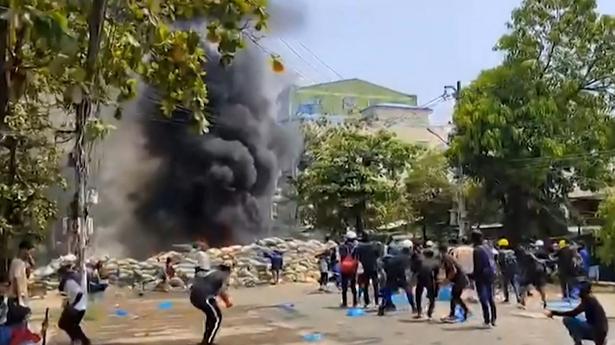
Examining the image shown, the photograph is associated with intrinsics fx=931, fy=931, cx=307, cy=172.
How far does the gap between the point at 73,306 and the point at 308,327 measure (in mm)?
5267

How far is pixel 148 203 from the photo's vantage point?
4812cm

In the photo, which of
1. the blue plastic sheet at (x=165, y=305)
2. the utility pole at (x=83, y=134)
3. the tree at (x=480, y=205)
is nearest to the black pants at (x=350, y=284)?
the blue plastic sheet at (x=165, y=305)

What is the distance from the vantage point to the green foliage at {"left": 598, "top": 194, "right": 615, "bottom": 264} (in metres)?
28.0

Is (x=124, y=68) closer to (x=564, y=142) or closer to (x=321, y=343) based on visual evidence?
(x=321, y=343)

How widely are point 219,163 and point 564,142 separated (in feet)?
65.9

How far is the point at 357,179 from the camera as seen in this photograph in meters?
39.0

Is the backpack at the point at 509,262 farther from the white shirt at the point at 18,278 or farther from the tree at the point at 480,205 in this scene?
the tree at the point at 480,205

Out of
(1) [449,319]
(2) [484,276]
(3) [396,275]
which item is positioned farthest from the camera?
(3) [396,275]

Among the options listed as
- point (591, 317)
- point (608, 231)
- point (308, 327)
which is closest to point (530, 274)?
point (308, 327)

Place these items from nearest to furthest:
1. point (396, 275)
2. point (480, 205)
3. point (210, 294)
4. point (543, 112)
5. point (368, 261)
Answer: point (210, 294), point (396, 275), point (368, 261), point (543, 112), point (480, 205)

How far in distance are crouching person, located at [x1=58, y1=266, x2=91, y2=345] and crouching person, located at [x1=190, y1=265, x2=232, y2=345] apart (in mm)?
1609

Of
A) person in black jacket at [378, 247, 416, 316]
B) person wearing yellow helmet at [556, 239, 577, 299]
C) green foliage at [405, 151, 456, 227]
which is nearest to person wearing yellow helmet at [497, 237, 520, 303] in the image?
person wearing yellow helmet at [556, 239, 577, 299]

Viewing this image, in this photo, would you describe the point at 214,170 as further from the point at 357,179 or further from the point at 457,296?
the point at 457,296

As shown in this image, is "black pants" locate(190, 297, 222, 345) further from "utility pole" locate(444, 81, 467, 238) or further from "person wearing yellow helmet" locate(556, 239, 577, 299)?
"utility pole" locate(444, 81, 467, 238)
